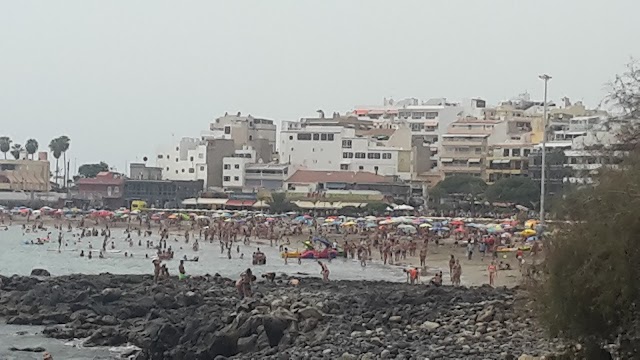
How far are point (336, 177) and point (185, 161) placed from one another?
1873cm

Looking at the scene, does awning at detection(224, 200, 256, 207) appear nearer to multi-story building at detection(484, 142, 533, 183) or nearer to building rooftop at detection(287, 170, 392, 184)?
building rooftop at detection(287, 170, 392, 184)

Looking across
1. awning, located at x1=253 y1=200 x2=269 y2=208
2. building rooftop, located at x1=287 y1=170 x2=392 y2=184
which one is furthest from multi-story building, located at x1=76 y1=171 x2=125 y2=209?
building rooftop, located at x1=287 y1=170 x2=392 y2=184

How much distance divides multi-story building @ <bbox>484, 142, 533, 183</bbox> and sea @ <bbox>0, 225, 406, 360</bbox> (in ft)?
97.1

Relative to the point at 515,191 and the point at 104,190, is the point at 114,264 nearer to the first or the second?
the point at 515,191

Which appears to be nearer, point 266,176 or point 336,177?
point 336,177

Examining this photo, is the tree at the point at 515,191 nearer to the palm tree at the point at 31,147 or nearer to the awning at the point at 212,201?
the awning at the point at 212,201

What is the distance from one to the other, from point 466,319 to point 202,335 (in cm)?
612

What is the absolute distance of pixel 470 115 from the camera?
11119 cm

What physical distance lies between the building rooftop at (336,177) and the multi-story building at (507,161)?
895 centimetres

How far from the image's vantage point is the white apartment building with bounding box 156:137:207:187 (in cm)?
10325

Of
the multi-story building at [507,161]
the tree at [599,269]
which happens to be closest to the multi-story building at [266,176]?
→ the multi-story building at [507,161]

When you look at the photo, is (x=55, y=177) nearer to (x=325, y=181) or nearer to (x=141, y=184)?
(x=141, y=184)

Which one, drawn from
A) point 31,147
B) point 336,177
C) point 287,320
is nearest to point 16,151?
point 31,147

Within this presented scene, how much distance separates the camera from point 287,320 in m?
22.5
